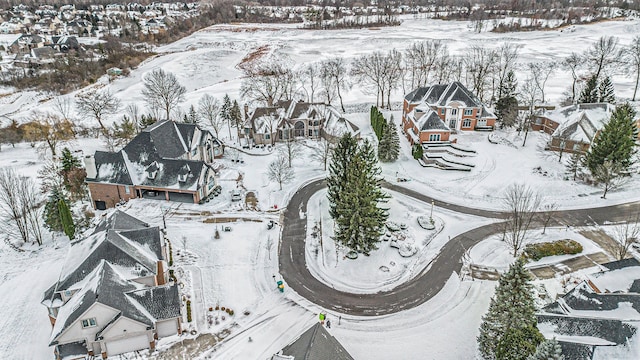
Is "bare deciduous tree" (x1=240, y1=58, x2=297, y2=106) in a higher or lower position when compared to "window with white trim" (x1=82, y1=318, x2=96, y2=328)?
higher

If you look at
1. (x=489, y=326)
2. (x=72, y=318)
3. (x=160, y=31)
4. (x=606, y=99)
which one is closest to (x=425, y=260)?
(x=489, y=326)

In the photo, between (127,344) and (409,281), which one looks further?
(409,281)

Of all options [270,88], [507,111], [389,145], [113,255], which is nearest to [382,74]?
[270,88]

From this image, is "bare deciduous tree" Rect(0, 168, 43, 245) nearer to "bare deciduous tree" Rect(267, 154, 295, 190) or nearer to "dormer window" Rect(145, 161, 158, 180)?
"dormer window" Rect(145, 161, 158, 180)

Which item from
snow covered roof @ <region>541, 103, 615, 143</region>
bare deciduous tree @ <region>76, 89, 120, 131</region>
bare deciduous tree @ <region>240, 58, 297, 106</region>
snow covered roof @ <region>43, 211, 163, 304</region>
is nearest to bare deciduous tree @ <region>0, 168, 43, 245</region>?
snow covered roof @ <region>43, 211, 163, 304</region>

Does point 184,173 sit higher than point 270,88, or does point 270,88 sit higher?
point 270,88

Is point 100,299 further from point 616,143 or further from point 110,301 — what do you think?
point 616,143
